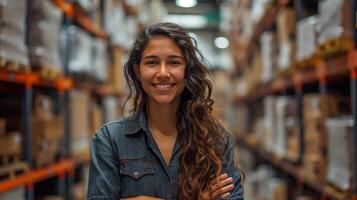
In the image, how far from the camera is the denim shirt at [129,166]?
2297 mm

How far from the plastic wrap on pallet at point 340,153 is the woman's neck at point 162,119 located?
1492 millimetres

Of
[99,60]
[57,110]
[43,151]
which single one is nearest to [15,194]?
[43,151]

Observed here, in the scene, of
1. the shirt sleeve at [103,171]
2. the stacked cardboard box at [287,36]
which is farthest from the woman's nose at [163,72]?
the stacked cardboard box at [287,36]

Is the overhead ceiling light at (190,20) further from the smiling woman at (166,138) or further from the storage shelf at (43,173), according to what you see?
the smiling woman at (166,138)

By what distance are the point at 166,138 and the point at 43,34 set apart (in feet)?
7.80

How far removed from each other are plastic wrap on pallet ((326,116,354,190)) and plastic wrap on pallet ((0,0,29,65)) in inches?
96.2

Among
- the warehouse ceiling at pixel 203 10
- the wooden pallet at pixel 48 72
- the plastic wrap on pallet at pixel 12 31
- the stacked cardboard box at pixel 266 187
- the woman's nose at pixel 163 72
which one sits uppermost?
the warehouse ceiling at pixel 203 10

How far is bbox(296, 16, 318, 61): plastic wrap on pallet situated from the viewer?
4402 mm

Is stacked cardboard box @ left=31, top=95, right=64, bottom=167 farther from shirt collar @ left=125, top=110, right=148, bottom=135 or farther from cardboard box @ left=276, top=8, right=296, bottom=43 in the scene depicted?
cardboard box @ left=276, top=8, right=296, bottom=43

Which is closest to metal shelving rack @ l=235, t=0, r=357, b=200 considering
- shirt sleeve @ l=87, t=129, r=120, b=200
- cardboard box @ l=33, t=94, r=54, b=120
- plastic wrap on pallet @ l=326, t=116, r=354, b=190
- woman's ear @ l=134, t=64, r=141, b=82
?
plastic wrap on pallet @ l=326, t=116, r=354, b=190

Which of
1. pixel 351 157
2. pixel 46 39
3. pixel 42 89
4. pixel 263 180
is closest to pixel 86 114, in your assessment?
pixel 42 89

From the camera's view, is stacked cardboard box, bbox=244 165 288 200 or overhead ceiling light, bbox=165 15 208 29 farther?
overhead ceiling light, bbox=165 15 208 29

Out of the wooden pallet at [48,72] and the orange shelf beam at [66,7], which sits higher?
the orange shelf beam at [66,7]

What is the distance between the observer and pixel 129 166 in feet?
7.62
